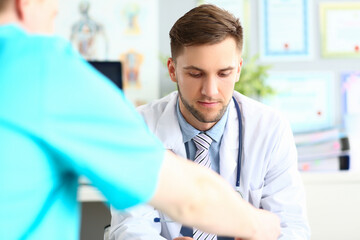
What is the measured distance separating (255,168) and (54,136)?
40.4 inches

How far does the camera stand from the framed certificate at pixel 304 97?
2.54 m

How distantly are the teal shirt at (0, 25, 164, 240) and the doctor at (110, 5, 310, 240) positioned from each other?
78 centimetres

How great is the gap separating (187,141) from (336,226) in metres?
0.95

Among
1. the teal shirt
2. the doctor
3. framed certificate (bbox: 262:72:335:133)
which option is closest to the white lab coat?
the doctor

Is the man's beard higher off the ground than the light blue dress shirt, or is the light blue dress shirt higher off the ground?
the man's beard

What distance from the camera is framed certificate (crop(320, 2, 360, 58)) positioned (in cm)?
254

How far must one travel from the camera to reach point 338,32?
254 cm

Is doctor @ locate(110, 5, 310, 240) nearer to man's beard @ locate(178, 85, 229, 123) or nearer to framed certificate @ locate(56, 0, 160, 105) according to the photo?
man's beard @ locate(178, 85, 229, 123)

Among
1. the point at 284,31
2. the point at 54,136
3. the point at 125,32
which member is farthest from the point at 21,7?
the point at 284,31

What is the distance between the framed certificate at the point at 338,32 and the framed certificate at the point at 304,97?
143 mm

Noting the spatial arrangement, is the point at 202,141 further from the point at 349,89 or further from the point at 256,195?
the point at 349,89

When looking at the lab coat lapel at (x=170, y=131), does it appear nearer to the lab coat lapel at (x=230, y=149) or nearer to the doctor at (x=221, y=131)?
the doctor at (x=221, y=131)

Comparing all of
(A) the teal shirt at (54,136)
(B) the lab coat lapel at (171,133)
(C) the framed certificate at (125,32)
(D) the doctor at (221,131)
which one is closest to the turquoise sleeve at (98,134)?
(A) the teal shirt at (54,136)

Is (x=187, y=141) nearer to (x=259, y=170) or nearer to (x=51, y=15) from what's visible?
(x=259, y=170)
